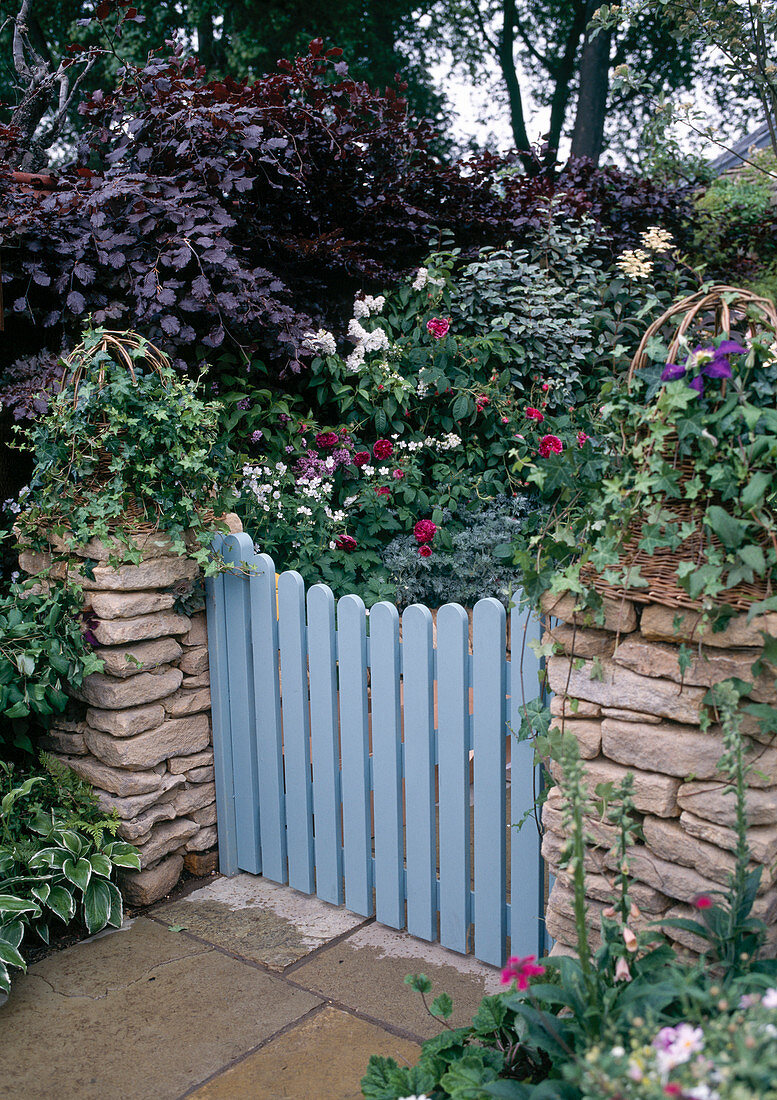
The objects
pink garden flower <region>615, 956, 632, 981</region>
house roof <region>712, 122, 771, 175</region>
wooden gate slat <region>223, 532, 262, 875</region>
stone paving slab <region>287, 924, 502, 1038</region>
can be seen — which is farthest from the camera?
house roof <region>712, 122, 771, 175</region>

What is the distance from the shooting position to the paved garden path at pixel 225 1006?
2.04 m

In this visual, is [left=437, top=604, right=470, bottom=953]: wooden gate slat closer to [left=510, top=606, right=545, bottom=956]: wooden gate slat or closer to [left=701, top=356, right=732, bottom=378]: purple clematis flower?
[left=510, top=606, right=545, bottom=956]: wooden gate slat

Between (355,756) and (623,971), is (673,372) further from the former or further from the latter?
(355,756)

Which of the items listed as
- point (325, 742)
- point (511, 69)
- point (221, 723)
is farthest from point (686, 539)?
point (511, 69)

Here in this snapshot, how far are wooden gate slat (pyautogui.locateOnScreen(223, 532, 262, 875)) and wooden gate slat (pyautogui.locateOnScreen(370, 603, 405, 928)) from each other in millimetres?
526

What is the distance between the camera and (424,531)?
12.5ft

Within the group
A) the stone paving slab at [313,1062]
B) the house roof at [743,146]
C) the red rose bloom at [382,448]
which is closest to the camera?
the stone paving slab at [313,1062]

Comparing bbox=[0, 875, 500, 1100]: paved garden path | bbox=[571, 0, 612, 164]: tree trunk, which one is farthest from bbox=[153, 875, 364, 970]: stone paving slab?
bbox=[571, 0, 612, 164]: tree trunk

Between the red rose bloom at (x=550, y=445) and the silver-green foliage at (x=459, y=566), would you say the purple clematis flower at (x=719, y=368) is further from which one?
the silver-green foliage at (x=459, y=566)

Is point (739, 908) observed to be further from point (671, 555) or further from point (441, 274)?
point (441, 274)

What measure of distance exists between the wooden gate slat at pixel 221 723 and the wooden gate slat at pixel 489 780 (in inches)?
39.1

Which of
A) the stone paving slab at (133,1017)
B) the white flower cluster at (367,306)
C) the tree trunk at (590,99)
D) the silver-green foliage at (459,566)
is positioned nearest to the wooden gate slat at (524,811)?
the stone paving slab at (133,1017)

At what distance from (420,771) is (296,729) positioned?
0.49m

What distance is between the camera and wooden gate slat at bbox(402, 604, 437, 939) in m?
2.42
